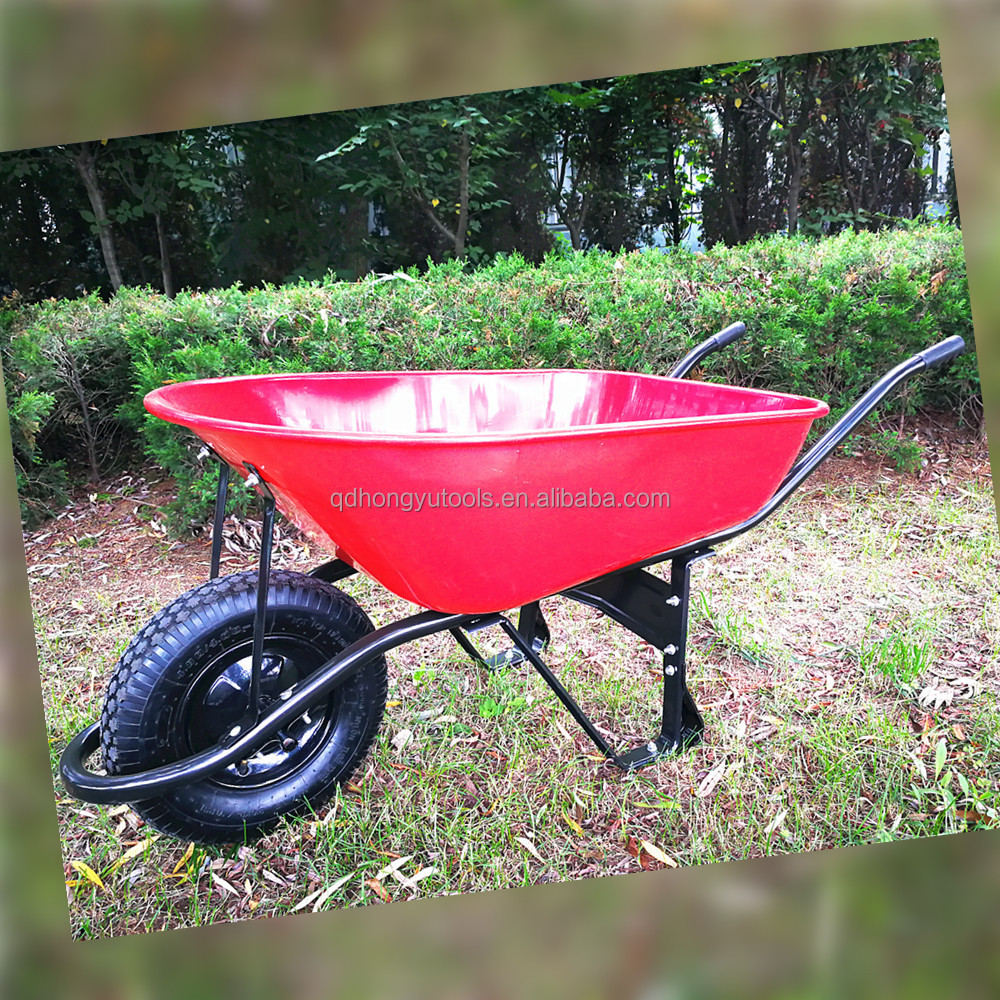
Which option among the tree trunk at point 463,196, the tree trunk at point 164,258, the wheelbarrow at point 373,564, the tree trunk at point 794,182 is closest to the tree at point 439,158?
the tree trunk at point 463,196

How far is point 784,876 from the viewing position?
0.53 metres

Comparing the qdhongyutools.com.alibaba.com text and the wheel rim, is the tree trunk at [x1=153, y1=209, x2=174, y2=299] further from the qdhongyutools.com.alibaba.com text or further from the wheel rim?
the qdhongyutools.com.alibaba.com text

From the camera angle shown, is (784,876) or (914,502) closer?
(784,876)

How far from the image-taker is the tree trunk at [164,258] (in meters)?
4.12

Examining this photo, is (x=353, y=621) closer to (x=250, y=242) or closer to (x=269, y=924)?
(x=269, y=924)

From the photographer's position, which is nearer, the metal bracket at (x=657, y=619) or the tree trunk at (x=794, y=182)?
the metal bracket at (x=657, y=619)

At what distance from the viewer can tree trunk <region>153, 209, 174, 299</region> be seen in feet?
13.5

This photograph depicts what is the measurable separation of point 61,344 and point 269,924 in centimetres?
296

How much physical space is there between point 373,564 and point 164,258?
3.57m

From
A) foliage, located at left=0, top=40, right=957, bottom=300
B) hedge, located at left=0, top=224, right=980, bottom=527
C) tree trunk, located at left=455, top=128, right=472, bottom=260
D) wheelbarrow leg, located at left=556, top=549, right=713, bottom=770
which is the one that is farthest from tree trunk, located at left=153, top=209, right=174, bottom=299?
wheelbarrow leg, located at left=556, top=549, right=713, bottom=770

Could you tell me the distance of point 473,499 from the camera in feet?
3.81

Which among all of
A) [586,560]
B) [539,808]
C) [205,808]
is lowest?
[539,808]

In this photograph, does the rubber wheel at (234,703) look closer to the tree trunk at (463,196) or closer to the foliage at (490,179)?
the foliage at (490,179)

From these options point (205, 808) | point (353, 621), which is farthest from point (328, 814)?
point (353, 621)
